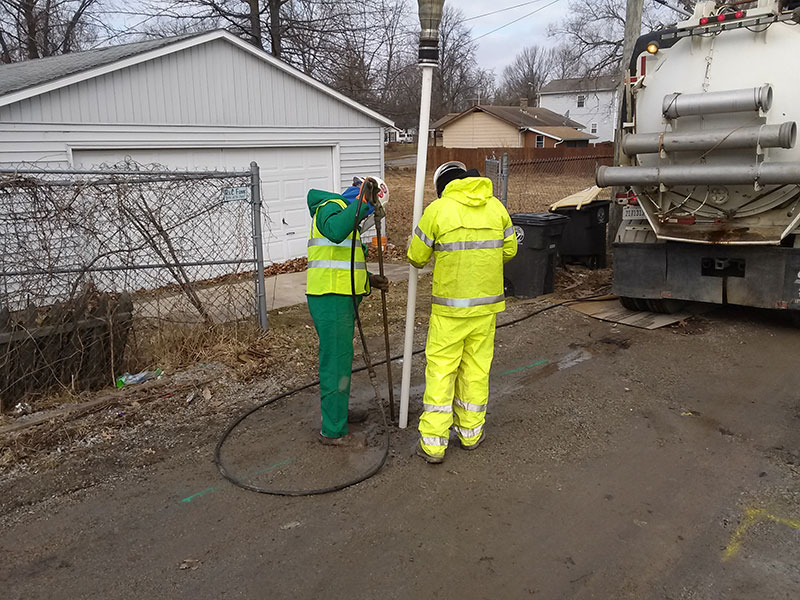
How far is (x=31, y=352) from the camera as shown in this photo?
4953 millimetres

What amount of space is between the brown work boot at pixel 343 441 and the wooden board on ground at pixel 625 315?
13.5 feet

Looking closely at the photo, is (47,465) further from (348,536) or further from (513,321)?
(513,321)

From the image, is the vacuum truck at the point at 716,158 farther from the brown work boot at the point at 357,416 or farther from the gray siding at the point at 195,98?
the gray siding at the point at 195,98

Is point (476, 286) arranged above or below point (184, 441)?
above

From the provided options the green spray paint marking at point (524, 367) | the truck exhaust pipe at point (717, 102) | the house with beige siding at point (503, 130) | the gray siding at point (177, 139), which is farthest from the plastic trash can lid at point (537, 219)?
the house with beige siding at point (503, 130)

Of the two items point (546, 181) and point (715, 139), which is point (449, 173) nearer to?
point (715, 139)

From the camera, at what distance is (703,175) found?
247 inches

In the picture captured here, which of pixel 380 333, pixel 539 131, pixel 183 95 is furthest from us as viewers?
pixel 539 131

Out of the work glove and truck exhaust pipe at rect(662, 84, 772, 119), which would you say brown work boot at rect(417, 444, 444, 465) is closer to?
the work glove

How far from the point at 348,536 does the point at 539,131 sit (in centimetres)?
4680

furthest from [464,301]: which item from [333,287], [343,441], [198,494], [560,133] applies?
[560,133]

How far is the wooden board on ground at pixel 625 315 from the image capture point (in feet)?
24.6

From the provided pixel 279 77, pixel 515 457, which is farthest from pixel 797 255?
pixel 279 77

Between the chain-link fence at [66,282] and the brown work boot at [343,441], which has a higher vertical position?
the chain-link fence at [66,282]
